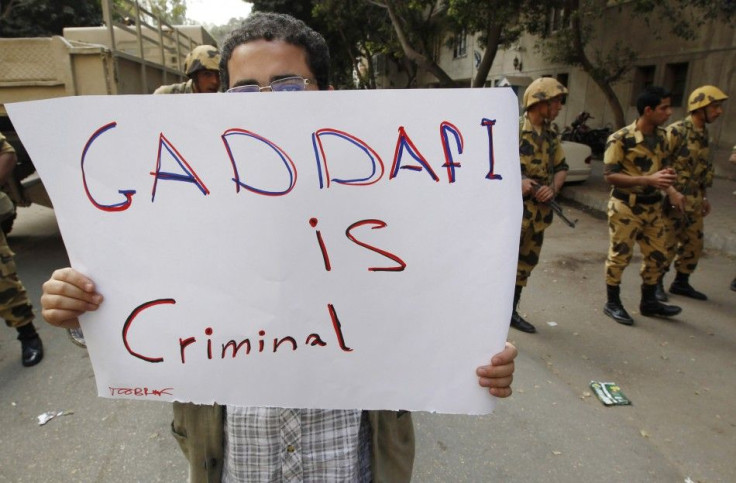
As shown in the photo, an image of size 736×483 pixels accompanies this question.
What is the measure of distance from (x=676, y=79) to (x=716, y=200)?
6.21 meters

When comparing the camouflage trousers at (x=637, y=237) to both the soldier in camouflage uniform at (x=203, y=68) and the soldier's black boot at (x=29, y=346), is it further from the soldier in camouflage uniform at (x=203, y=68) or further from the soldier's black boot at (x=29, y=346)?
the soldier's black boot at (x=29, y=346)

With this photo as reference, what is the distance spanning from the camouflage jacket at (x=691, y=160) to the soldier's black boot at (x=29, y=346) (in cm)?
490

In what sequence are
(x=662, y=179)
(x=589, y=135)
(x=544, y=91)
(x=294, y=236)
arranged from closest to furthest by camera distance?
(x=294, y=236) → (x=662, y=179) → (x=544, y=91) → (x=589, y=135)

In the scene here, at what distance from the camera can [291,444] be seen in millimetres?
1064

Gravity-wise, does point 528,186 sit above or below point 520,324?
above

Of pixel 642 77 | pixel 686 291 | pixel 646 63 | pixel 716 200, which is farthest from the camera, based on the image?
pixel 642 77

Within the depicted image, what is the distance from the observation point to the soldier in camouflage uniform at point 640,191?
3.50 meters

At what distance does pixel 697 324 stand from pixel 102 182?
4.23m

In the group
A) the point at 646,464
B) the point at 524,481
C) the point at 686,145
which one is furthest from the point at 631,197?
the point at 524,481

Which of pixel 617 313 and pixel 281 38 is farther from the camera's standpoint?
pixel 617 313

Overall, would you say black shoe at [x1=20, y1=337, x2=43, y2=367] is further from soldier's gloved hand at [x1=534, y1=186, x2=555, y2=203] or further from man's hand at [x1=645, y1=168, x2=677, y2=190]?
man's hand at [x1=645, y1=168, x2=677, y2=190]

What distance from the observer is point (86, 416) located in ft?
8.30

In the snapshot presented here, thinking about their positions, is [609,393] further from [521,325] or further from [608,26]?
[608,26]

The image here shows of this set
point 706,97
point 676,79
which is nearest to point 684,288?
point 706,97
